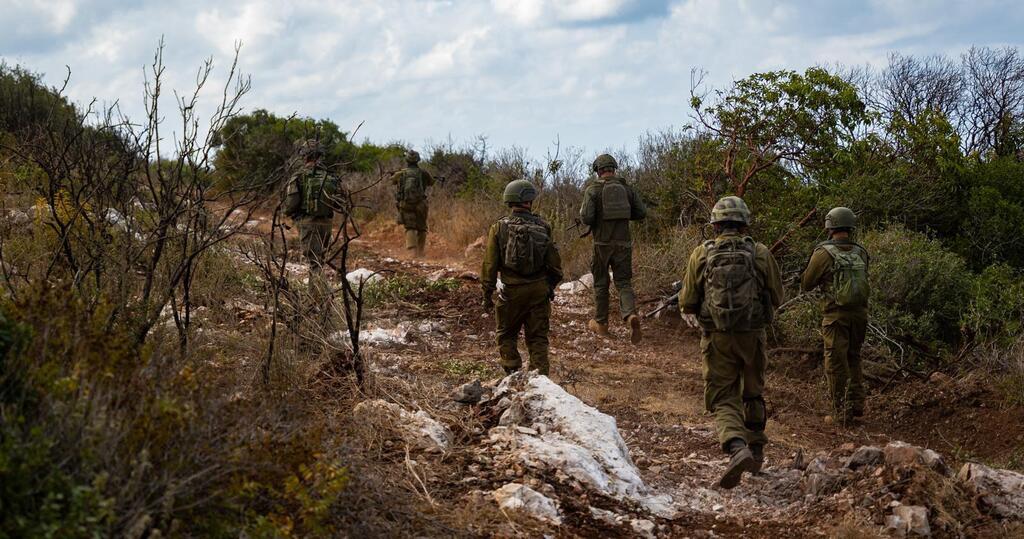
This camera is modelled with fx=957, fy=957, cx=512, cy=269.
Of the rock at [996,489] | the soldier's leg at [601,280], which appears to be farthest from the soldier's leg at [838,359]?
the soldier's leg at [601,280]

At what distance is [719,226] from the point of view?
576 cm

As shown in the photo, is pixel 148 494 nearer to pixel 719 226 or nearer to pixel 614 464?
pixel 614 464

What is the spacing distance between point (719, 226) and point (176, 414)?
141 inches

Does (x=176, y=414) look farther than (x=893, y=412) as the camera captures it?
No

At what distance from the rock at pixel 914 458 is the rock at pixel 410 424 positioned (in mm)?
2362

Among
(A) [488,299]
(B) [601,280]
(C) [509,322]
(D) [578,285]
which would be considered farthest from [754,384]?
(D) [578,285]

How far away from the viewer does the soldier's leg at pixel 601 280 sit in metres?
9.90

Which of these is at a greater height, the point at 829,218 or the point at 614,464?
the point at 829,218

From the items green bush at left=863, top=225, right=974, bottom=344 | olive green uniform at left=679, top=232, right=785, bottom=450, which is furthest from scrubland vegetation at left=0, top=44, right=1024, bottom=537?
olive green uniform at left=679, top=232, right=785, bottom=450

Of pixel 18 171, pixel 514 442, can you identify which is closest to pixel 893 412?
pixel 514 442

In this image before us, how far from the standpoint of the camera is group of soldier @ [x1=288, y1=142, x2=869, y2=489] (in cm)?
562

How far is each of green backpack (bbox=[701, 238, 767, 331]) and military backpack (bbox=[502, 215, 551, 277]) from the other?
152 cm

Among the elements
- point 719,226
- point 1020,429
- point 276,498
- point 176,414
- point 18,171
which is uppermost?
point 18,171

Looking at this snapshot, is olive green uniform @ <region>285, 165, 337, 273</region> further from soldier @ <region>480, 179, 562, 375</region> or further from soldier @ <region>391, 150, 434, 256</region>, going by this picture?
soldier @ <region>480, 179, 562, 375</region>
